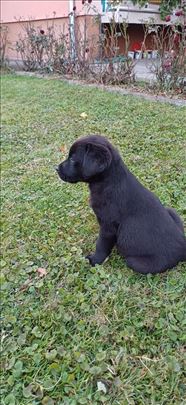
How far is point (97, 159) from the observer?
2.24 m

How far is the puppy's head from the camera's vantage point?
7.35 feet

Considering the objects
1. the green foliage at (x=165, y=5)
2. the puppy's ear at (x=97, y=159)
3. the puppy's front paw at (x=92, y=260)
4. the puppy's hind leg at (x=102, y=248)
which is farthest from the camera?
the green foliage at (x=165, y=5)

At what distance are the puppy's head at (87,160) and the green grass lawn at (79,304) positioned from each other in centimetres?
67

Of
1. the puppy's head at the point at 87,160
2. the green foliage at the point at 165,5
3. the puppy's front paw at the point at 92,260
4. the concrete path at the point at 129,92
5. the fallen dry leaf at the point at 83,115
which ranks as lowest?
the puppy's front paw at the point at 92,260

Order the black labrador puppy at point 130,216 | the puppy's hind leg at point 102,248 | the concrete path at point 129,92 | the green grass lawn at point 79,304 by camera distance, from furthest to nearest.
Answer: the concrete path at point 129,92 → the puppy's hind leg at point 102,248 → the black labrador puppy at point 130,216 → the green grass lawn at point 79,304

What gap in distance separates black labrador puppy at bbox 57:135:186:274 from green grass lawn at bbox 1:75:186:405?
0.16m

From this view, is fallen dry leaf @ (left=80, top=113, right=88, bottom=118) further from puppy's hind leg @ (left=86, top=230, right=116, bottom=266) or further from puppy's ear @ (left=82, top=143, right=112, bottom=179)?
puppy's ear @ (left=82, top=143, right=112, bottom=179)

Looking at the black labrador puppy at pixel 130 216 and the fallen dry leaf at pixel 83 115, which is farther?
the fallen dry leaf at pixel 83 115

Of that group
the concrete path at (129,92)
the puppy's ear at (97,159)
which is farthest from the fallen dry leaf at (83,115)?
the puppy's ear at (97,159)

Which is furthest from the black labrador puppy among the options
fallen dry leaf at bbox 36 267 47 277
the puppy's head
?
fallen dry leaf at bbox 36 267 47 277

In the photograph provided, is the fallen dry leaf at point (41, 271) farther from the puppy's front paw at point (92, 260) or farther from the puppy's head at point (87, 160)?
the puppy's head at point (87, 160)

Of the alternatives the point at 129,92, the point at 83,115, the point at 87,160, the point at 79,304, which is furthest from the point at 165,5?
the point at 79,304

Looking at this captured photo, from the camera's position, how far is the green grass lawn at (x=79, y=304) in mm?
1911

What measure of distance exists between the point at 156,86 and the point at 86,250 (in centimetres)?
457
